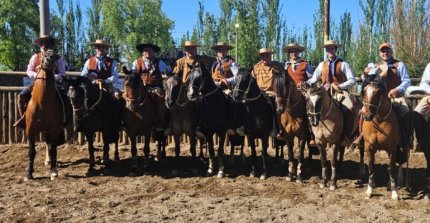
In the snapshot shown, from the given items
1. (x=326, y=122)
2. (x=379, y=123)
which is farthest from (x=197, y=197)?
(x=379, y=123)

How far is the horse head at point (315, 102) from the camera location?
7.35 m

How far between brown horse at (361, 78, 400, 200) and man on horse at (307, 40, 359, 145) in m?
0.90

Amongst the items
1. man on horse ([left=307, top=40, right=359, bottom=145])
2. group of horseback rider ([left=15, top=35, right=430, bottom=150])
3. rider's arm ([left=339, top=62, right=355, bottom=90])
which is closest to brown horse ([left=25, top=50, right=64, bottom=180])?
group of horseback rider ([left=15, top=35, right=430, bottom=150])

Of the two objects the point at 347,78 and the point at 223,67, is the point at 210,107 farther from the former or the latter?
the point at 347,78

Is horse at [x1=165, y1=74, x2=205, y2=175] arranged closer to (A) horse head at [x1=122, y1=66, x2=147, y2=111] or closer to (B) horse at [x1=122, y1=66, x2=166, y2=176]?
(B) horse at [x1=122, y1=66, x2=166, y2=176]

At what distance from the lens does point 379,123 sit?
6.96m

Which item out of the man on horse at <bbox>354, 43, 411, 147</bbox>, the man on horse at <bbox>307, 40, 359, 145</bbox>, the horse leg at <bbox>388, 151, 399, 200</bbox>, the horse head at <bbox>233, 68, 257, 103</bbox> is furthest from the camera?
the horse head at <bbox>233, 68, 257, 103</bbox>

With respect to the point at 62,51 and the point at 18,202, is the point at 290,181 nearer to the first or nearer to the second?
the point at 18,202

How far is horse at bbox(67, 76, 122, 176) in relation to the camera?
27.4ft

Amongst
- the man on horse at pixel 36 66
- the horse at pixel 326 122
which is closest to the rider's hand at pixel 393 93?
the horse at pixel 326 122

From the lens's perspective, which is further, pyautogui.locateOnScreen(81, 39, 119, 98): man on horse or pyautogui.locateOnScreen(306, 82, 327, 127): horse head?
pyautogui.locateOnScreen(81, 39, 119, 98): man on horse

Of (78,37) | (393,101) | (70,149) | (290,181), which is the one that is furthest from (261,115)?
(78,37)

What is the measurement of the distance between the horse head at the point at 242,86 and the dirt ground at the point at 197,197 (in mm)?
1658

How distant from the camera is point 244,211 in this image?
21.1ft
